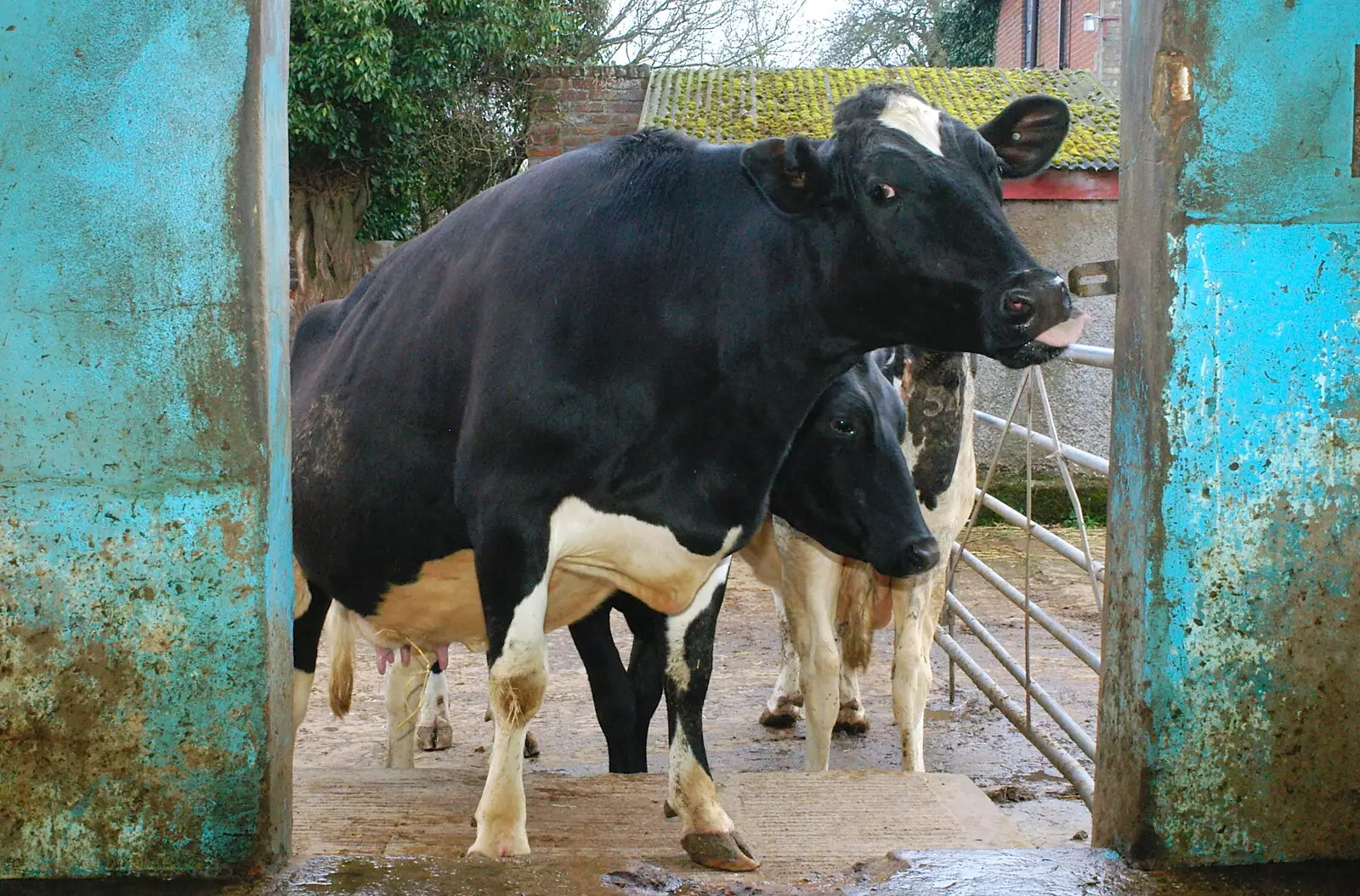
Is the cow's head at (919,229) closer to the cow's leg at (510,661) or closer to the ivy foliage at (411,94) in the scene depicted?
the cow's leg at (510,661)

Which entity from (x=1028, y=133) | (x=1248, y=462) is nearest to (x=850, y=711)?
(x=1028, y=133)

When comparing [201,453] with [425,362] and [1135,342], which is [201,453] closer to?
[425,362]

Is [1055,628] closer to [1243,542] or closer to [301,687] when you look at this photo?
[1243,542]

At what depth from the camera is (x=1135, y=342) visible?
9.91 feet

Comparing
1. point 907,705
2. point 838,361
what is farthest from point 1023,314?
point 907,705

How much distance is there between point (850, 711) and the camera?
635cm

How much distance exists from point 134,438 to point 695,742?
5.40 feet

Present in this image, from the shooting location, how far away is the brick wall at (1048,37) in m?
21.3

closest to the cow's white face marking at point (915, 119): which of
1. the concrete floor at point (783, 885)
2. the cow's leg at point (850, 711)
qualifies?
the concrete floor at point (783, 885)

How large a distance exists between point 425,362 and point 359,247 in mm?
13864

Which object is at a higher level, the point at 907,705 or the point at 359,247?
the point at 359,247

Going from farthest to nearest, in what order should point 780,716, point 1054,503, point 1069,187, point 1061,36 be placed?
point 1061,36
point 1069,187
point 1054,503
point 780,716

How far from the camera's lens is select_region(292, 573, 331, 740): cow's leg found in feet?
16.3

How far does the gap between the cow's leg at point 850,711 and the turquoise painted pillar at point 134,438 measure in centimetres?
376
